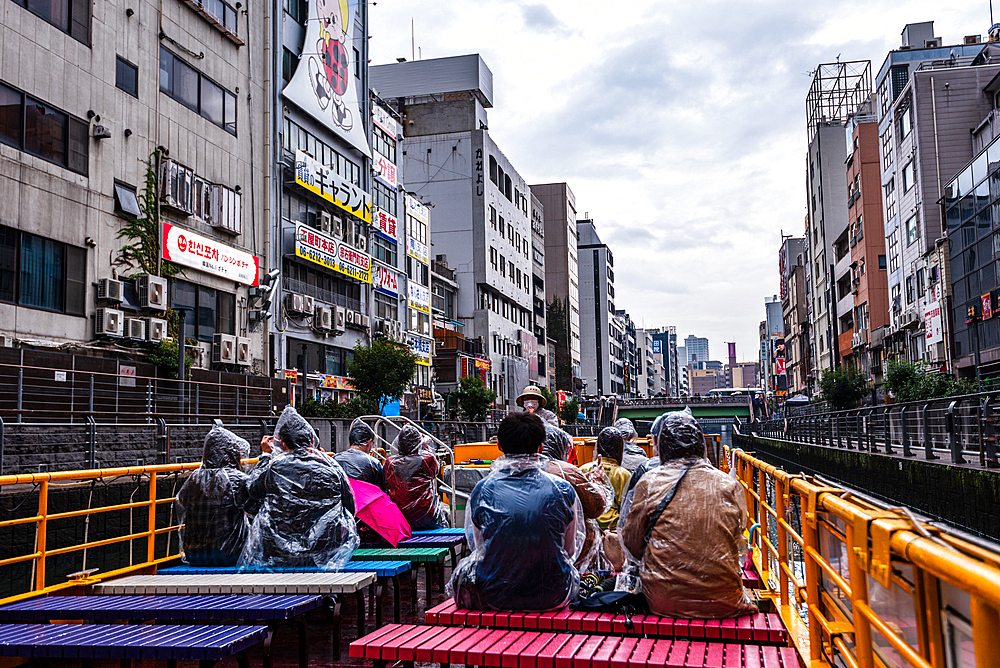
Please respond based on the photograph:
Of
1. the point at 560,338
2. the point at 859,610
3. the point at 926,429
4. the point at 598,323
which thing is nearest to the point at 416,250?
the point at 926,429

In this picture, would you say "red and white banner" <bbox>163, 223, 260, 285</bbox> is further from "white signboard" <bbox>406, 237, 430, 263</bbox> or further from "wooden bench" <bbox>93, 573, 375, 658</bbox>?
"wooden bench" <bbox>93, 573, 375, 658</bbox>

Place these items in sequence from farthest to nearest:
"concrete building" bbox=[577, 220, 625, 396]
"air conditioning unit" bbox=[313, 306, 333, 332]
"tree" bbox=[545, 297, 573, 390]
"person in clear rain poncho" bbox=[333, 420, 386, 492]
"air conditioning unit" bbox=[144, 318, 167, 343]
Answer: "concrete building" bbox=[577, 220, 625, 396]
"tree" bbox=[545, 297, 573, 390]
"air conditioning unit" bbox=[313, 306, 333, 332]
"air conditioning unit" bbox=[144, 318, 167, 343]
"person in clear rain poncho" bbox=[333, 420, 386, 492]

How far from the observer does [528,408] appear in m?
12.4

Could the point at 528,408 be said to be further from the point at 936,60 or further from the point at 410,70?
the point at 410,70

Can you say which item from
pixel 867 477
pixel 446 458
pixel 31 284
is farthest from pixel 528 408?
pixel 31 284

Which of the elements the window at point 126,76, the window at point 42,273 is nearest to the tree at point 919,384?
the window at point 42,273

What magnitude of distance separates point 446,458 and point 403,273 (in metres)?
33.0

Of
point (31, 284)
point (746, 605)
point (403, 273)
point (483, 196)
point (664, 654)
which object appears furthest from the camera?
point (483, 196)

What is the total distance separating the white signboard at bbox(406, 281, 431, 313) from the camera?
150 feet

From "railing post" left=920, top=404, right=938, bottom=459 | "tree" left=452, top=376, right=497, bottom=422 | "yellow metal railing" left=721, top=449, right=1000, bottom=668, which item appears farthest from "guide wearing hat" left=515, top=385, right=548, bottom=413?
"tree" left=452, top=376, right=497, bottom=422

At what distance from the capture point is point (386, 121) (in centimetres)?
4434

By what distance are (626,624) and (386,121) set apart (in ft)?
139

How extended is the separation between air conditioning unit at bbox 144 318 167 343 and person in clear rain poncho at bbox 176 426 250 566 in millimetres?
17764

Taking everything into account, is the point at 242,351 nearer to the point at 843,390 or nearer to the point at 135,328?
the point at 135,328
